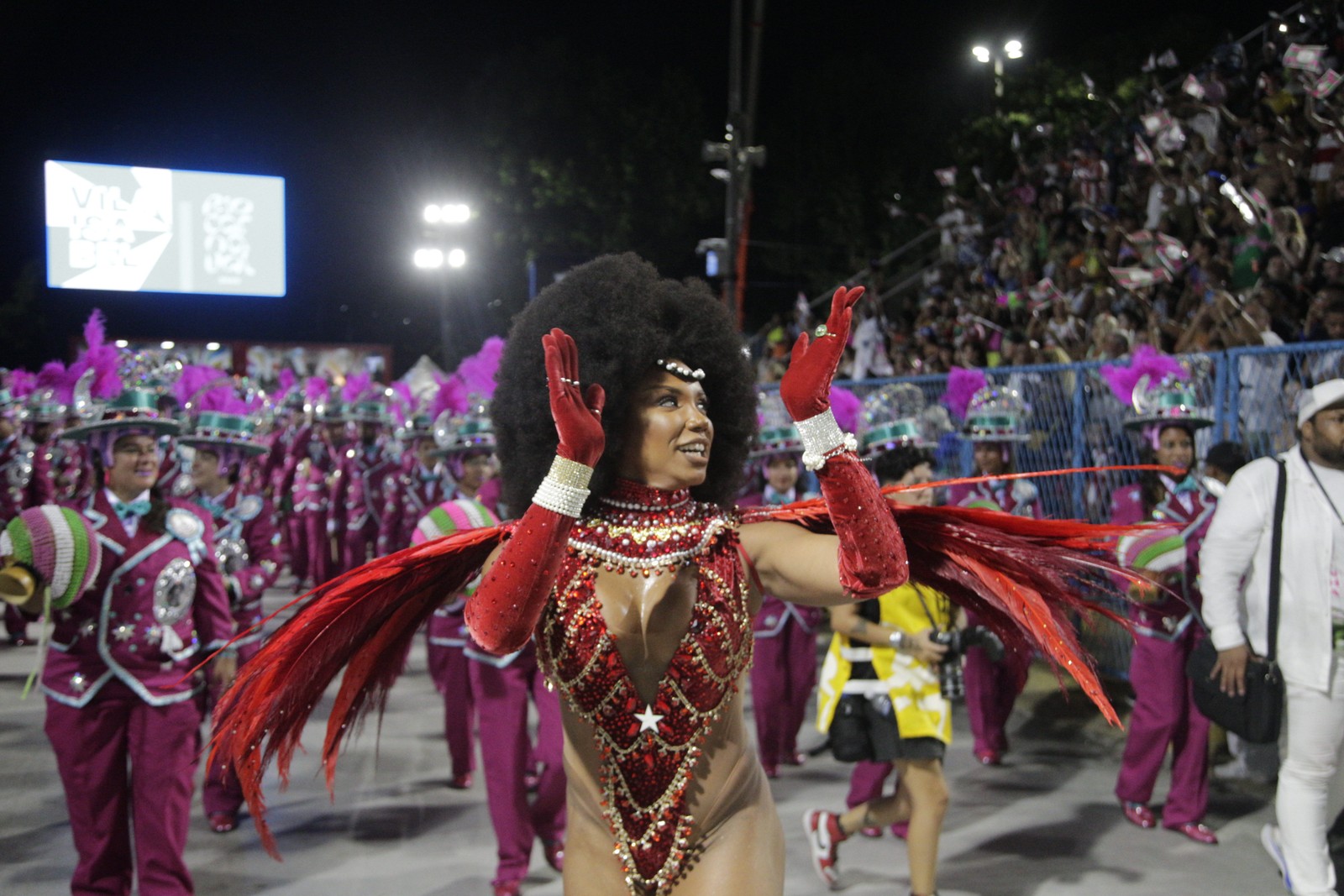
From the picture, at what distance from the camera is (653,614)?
261 cm

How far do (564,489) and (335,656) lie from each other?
2.61 feet

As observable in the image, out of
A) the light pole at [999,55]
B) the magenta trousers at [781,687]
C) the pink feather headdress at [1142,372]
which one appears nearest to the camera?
the pink feather headdress at [1142,372]

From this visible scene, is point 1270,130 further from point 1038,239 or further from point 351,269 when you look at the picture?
point 351,269

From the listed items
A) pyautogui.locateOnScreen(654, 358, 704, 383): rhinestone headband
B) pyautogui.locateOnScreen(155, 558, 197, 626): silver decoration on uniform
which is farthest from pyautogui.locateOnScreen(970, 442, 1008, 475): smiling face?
pyautogui.locateOnScreen(654, 358, 704, 383): rhinestone headband

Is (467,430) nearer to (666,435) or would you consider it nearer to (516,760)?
(516,760)

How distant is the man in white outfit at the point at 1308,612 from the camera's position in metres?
4.48

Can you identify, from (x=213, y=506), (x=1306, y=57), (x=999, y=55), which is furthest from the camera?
(x=999, y=55)

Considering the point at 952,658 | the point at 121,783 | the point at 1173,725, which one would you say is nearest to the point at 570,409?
the point at 952,658

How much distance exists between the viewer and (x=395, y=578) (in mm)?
2664

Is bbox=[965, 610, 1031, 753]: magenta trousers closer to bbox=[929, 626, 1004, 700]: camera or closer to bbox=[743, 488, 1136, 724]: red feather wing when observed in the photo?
bbox=[929, 626, 1004, 700]: camera

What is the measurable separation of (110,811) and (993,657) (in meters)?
3.68

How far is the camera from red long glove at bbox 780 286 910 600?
90.1 inches

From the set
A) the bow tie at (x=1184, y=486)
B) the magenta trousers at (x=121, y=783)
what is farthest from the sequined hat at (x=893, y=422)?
the magenta trousers at (x=121, y=783)

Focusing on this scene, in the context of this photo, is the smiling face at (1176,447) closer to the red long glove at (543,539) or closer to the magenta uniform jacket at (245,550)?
the red long glove at (543,539)
